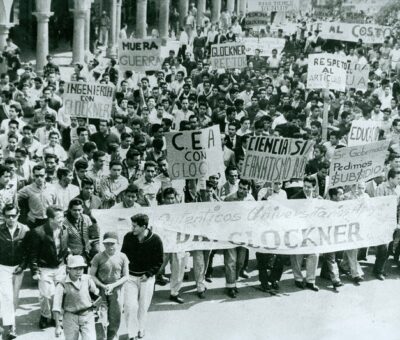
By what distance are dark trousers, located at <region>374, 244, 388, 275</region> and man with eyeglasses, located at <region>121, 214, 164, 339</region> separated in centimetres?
394

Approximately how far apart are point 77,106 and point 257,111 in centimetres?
438

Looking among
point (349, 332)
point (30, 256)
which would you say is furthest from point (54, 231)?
point (349, 332)

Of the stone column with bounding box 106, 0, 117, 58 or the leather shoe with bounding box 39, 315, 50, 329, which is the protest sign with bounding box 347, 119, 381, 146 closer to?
the leather shoe with bounding box 39, 315, 50, 329

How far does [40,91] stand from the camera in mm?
16578

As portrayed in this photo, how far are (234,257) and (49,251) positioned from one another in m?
2.71

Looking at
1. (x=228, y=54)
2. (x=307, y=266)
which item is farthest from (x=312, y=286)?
(x=228, y=54)

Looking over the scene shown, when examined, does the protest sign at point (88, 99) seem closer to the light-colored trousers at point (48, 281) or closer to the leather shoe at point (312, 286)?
the leather shoe at point (312, 286)

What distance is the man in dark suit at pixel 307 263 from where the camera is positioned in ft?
34.8

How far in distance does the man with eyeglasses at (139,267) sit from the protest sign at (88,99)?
5.22 meters

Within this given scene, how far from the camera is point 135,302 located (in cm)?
874

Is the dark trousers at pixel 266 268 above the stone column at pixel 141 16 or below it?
below

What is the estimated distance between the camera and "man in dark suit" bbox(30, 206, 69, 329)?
8750 millimetres

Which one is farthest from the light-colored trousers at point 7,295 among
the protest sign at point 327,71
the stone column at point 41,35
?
the stone column at point 41,35

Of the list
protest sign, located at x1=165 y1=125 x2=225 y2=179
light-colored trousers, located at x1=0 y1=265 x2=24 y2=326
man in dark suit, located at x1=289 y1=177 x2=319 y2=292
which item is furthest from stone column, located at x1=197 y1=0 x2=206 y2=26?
light-colored trousers, located at x1=0 y1=265 x2=24 y2=326
